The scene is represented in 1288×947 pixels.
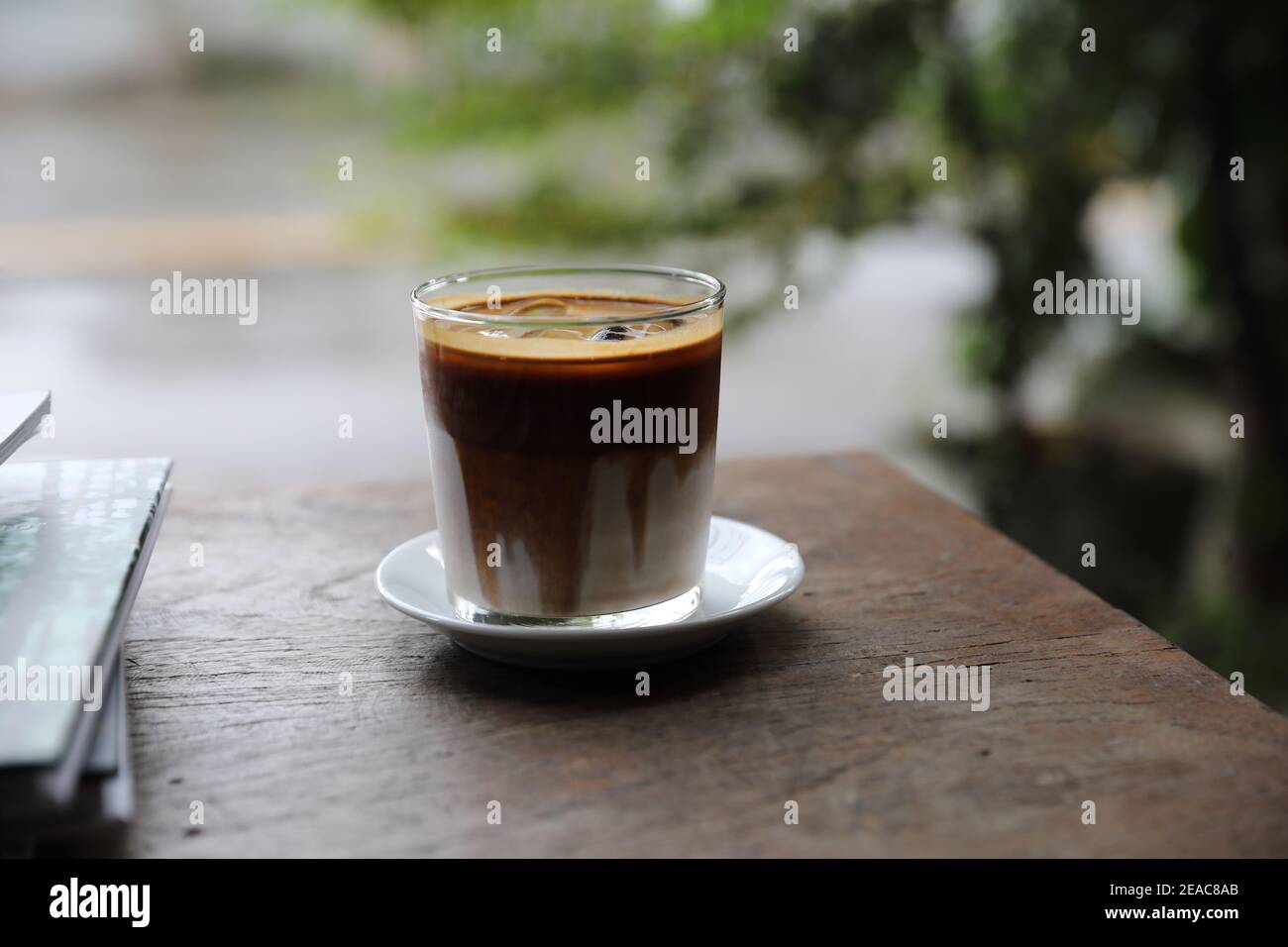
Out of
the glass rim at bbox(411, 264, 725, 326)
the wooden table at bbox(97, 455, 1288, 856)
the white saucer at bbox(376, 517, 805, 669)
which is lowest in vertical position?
the wooden table at bbox(97, 455, 1288, 856)

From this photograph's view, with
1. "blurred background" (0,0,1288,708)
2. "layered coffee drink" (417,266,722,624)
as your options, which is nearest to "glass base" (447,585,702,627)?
"layered coffee drink" (417,266,722,624)

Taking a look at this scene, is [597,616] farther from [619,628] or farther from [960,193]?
[960,193]

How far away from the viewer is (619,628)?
54 centimetres

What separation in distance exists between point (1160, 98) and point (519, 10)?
0.96m

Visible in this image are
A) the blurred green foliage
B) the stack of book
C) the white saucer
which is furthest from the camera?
the blurred green foliage

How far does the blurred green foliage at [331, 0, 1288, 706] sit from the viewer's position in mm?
1625

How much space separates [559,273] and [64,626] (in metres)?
0.33

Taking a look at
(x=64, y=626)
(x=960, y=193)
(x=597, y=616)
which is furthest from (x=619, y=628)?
(x=960, y=193)

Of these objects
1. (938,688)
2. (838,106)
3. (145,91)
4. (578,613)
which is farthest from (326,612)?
(145,91)

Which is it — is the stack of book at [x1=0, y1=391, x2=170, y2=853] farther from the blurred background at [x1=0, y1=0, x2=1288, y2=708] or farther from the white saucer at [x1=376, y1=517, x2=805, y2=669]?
the blurred background at [x1=0, y1=0, x2=1288, y2=708]

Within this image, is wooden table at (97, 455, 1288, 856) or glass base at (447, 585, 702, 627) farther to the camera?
glass base at (447, 585, 702, 627)

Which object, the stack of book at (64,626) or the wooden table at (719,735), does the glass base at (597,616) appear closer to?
the wooden table at (719,735)

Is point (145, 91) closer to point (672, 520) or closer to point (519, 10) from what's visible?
point (519, 10)
